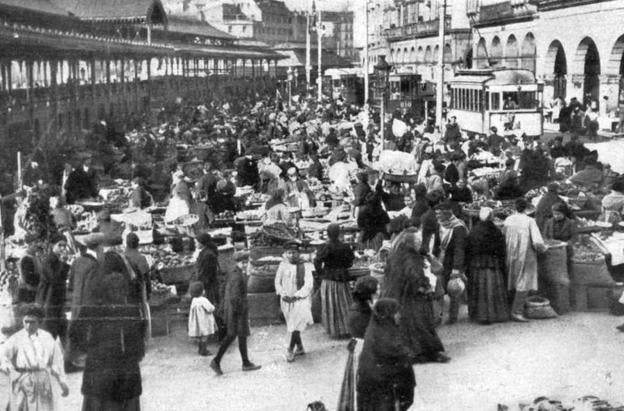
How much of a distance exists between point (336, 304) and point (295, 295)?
718mm

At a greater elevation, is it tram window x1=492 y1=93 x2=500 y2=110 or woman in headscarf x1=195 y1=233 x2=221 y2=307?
tram window x1=492 y1=93 x2=500 y2=110

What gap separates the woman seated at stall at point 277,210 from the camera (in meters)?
12.6

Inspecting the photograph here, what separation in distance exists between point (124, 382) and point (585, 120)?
2528 cm

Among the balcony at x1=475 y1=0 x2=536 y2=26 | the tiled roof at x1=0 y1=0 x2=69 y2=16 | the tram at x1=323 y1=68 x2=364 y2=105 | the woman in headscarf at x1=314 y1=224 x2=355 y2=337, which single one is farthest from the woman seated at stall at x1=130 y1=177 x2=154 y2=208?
the tram at x1=323 y1=68 x2=364 y2=105

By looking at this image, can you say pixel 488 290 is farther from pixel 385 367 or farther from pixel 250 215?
pixel 250 215

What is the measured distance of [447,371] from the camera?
8.55 meters

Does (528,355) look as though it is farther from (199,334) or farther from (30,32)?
(30,32)

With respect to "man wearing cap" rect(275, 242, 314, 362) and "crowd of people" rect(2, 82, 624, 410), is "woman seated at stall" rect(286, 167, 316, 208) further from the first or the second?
"man wearing cap" rect(275, 242, 314, 362)

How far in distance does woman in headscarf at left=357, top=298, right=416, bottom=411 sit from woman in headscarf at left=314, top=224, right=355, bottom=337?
3059 millimetres

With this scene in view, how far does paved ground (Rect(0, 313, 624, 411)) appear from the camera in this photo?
25.8ft

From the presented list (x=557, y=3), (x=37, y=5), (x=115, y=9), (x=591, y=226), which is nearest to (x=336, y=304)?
(x=591, y=226)

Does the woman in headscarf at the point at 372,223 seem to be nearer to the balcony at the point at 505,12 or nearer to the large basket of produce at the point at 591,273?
the large basket of produce at the point at 591,273

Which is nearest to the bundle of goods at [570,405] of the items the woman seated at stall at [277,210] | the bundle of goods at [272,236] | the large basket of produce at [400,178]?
the bundle of goods at [272,236]

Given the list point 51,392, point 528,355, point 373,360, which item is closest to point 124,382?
point 51,392
